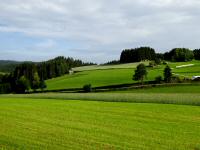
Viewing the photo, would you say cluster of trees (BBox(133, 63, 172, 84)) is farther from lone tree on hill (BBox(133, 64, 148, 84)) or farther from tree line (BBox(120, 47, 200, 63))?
tree line (BBox(120, 47, 200, 63))

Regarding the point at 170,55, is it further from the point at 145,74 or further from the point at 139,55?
the point at 145,74

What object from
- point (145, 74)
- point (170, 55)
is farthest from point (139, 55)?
point (145, 74)

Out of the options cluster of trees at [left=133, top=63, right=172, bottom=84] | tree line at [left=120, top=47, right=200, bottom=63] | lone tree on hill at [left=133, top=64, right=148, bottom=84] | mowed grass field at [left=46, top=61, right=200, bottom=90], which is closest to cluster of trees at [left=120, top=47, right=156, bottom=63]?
tree line at [left=120, top=47, right=200, bottom=63]

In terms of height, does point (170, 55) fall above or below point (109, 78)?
above

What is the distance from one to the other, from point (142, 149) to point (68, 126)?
7250mm

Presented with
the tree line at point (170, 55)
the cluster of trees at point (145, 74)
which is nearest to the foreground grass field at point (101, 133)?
the cluster of trees at point (145, 74)

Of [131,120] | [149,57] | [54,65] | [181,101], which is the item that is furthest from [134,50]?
[131,120]

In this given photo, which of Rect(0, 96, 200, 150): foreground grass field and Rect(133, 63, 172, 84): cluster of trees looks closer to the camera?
Rect(0, 96, 200, 150): foreground grass field

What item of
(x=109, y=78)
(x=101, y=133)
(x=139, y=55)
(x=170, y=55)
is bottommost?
(x=101, y=133)

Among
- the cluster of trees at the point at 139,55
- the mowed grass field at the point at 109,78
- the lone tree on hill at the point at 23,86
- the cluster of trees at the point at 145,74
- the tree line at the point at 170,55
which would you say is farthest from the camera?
the cluster of trees at the point at 139,55

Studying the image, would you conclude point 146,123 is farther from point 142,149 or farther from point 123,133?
point 142,149

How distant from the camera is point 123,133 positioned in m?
18.2

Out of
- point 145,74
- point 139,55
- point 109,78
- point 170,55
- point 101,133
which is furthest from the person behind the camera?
point 139,55

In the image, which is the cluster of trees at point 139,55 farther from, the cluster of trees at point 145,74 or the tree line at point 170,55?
the cluster of trees at point 145,74
